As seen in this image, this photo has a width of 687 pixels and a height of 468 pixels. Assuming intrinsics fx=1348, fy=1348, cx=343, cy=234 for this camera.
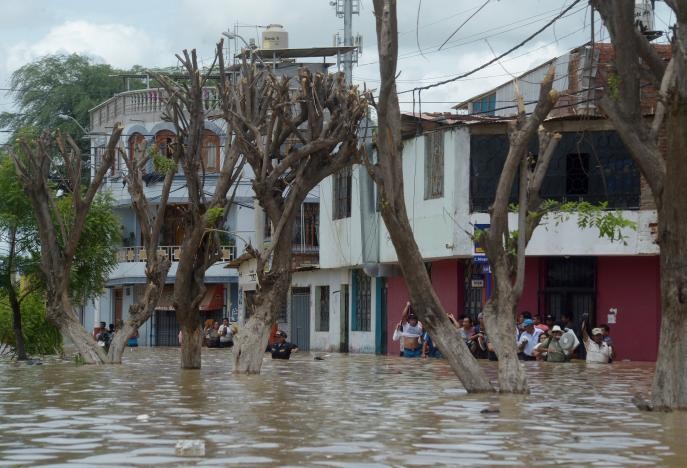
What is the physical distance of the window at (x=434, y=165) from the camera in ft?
116

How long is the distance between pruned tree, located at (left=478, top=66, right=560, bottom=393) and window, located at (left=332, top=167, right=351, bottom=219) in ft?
78.8

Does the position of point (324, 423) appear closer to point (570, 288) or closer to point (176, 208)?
point (570, 288)

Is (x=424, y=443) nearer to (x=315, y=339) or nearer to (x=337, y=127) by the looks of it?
(x=337, y=127)

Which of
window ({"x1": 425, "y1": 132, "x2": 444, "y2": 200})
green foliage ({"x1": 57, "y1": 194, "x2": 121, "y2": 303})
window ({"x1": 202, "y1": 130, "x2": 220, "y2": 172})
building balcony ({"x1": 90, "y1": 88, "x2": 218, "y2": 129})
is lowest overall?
green foliage ({"x1": 57, "y1": 194, "x2": 121, "y2": 303})

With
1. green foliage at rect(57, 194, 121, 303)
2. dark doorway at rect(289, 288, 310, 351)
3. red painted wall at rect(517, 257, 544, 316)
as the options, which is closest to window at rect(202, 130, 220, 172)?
dark doorway at rect(289, 288, 310, 351)

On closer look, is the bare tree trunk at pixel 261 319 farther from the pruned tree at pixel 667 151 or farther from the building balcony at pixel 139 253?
the building balcony at pixel 139 253

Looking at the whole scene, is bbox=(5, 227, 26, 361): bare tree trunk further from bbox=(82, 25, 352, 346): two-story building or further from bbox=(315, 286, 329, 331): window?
bbox=(82, 25, 352, 346): two-story building

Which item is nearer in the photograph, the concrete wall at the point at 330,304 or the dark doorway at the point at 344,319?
the dark doorway at the point at 344,319

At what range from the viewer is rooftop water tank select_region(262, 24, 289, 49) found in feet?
176

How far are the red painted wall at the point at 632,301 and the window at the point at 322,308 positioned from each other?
13.5 metres

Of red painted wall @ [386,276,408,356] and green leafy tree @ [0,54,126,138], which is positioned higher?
green leafy tree @ [0,54,126,138]

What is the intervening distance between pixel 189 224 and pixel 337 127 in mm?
5246

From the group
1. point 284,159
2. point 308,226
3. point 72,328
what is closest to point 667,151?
point 284,159

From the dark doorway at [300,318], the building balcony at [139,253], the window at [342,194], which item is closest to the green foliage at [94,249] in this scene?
the window at [342,194]
